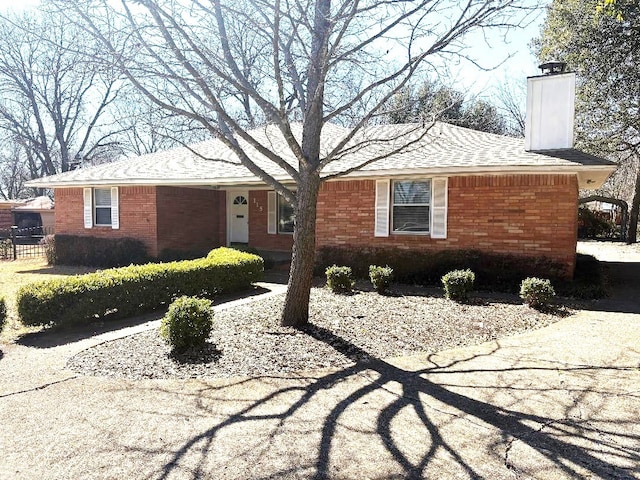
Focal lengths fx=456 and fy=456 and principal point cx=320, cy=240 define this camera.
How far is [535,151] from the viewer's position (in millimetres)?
10984

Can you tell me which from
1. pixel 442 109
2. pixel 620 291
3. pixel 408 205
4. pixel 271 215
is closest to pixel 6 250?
pixel 271 215

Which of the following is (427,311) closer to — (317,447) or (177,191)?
(317,447)

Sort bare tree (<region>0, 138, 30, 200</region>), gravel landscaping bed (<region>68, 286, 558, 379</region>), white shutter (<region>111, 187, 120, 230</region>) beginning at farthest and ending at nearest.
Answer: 1. bare tree (<region>0, 138, 30, 200</region>)
2. white shutter (<region>111, 187, 120, 230</region>)
3. gravel landscaping bed (<region>68, 286, 558, 379</region>)

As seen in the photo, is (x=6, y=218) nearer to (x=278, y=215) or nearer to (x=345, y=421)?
(x=278, y=215)

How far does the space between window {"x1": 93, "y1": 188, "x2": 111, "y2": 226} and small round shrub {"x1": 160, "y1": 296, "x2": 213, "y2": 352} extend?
39.2 feet

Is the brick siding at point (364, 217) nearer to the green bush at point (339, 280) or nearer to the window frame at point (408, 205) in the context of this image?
the window frame at point (408, 205)

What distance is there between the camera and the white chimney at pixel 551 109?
1088cm

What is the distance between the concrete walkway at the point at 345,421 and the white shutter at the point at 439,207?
19.4 ft

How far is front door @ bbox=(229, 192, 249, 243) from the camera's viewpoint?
57.1 ft

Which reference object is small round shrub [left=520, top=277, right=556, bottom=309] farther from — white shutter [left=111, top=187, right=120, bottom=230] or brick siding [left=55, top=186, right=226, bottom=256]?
white shutter [left=111, top=187, right=120, bottom=230]

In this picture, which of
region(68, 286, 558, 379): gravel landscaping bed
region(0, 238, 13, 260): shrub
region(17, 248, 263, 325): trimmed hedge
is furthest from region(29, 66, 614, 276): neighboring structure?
region(0, 238, 13, 260): shrub

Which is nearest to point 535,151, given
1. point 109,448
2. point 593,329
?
point 593,329

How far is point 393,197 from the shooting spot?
473 inches

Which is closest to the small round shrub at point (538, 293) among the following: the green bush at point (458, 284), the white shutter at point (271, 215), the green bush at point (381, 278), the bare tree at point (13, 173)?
the green bush at point (458, 284)
